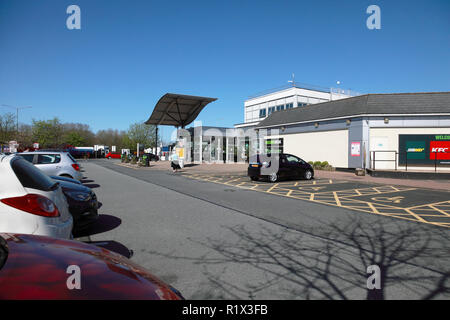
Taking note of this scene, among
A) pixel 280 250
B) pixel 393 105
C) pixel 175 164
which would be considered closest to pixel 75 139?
pixel 175 164

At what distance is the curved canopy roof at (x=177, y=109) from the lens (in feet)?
90.1

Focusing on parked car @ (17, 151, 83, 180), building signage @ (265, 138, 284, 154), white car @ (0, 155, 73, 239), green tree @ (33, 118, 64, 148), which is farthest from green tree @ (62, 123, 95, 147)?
white car @ (0, 155, 73, 239)

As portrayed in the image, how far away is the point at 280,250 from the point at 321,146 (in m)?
20.4

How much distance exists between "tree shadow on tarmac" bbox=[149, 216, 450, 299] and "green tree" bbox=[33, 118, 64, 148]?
59589 mm

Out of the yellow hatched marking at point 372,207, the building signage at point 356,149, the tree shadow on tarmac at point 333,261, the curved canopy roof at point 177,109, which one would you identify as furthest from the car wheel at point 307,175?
the curved canopy roof at point 177,109

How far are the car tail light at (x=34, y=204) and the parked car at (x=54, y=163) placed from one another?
8413 millimetres

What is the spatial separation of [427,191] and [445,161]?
31.3 ft

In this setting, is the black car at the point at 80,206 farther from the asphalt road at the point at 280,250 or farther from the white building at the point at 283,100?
the white building at the point at 283,100

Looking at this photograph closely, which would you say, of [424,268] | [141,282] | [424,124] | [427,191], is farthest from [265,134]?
[141,282]

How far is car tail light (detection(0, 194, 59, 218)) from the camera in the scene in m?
3.42

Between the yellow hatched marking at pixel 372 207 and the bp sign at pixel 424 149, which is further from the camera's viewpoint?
the bp sign at pixel 424 149

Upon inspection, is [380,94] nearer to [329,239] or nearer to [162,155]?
[329,239]

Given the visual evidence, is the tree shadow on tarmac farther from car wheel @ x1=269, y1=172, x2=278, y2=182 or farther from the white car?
car wheel @ x1=269, y1=172, x2=278, y2=182

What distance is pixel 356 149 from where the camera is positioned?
811 inches
